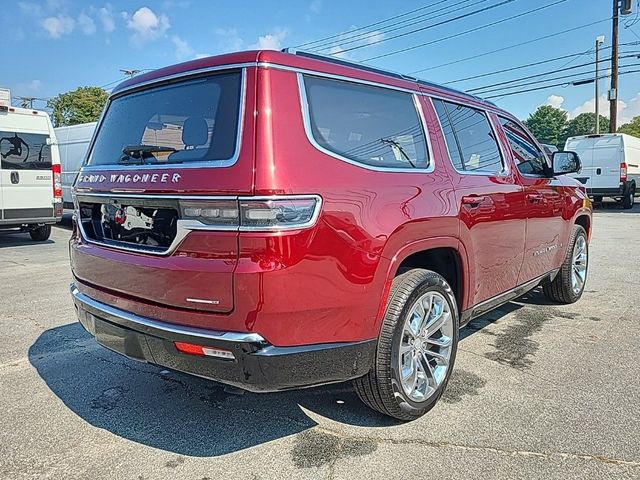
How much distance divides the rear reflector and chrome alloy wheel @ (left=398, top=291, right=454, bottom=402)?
0.96m

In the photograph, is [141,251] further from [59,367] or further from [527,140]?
[527,140]

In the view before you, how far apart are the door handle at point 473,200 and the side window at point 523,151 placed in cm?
92

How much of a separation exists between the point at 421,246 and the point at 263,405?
4.47 ft

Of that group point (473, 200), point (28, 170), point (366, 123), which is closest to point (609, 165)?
point (473, 200)

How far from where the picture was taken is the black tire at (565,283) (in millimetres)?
5270

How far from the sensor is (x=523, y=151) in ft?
14.7

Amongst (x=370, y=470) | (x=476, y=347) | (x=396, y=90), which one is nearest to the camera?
(x=370, y=470)

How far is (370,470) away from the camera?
2496 millimetres

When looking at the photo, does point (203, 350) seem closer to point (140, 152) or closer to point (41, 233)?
point (140, 152)

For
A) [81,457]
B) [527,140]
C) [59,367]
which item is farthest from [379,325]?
[527,140]

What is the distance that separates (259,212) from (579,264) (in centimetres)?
465

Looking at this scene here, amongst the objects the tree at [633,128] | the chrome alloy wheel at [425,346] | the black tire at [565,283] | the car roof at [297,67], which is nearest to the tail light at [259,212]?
the car roof at [297,67]

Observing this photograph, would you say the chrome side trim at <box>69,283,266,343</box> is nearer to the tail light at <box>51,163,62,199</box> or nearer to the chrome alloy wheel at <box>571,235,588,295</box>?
the chrome alloy wheel at <box>571,235,588,295</box>

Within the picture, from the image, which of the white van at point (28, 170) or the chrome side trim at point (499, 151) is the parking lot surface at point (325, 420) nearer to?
the chrome side trim at point (499, 151)
